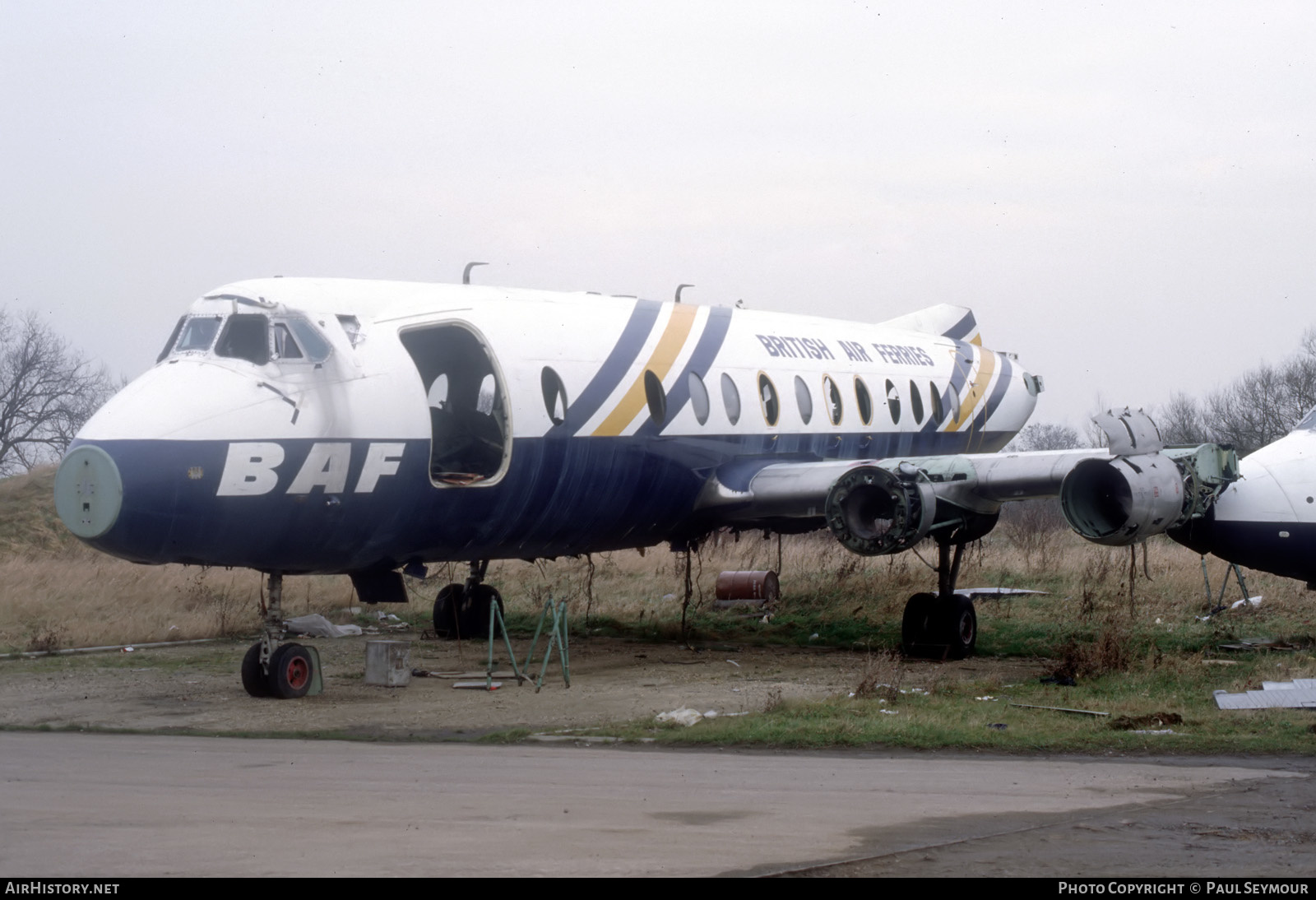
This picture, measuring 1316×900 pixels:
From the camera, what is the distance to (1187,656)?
53.8ft

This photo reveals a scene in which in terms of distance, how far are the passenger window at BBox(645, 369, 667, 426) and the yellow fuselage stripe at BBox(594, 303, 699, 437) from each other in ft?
0.20

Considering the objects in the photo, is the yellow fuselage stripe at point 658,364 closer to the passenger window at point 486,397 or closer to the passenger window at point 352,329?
the passenger window at point 486,397

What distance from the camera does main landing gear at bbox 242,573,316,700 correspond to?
13.7 m

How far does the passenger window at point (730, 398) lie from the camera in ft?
59.3

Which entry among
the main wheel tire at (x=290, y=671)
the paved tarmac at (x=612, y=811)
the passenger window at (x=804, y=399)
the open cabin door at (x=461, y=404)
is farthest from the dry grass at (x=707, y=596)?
the paved tarmac at (x=612, y=811)

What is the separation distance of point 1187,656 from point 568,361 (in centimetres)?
799

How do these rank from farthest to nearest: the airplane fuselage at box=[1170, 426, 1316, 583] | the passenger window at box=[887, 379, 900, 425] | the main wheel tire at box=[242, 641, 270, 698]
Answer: the passenger window at box=[887, 379, 900, 425]
the airplane fuselage at box=[1170, 426, 1316, 583]
the main wheel tire at box=[242, 641, 270, 698]

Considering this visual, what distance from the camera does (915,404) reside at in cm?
2212

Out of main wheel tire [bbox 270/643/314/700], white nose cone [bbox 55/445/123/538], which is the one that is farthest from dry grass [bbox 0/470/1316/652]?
white nose cone [bbox 55/445/123/538]

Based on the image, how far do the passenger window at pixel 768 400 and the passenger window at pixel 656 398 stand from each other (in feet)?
6.90

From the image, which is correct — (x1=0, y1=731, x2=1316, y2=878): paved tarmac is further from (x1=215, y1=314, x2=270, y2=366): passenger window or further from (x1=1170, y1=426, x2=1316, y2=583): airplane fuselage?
(x1=1170, y1=426, x2=1316, y2=583): airplane fuselage

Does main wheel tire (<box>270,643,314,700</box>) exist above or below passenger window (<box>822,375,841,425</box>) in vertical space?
below

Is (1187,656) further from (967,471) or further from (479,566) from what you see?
(479,566)

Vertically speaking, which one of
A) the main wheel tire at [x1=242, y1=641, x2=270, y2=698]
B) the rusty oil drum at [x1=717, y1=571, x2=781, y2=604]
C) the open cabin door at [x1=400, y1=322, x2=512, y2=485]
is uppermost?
the open cabin door at [x1=400, y1=322, x2=512, y2=485]
